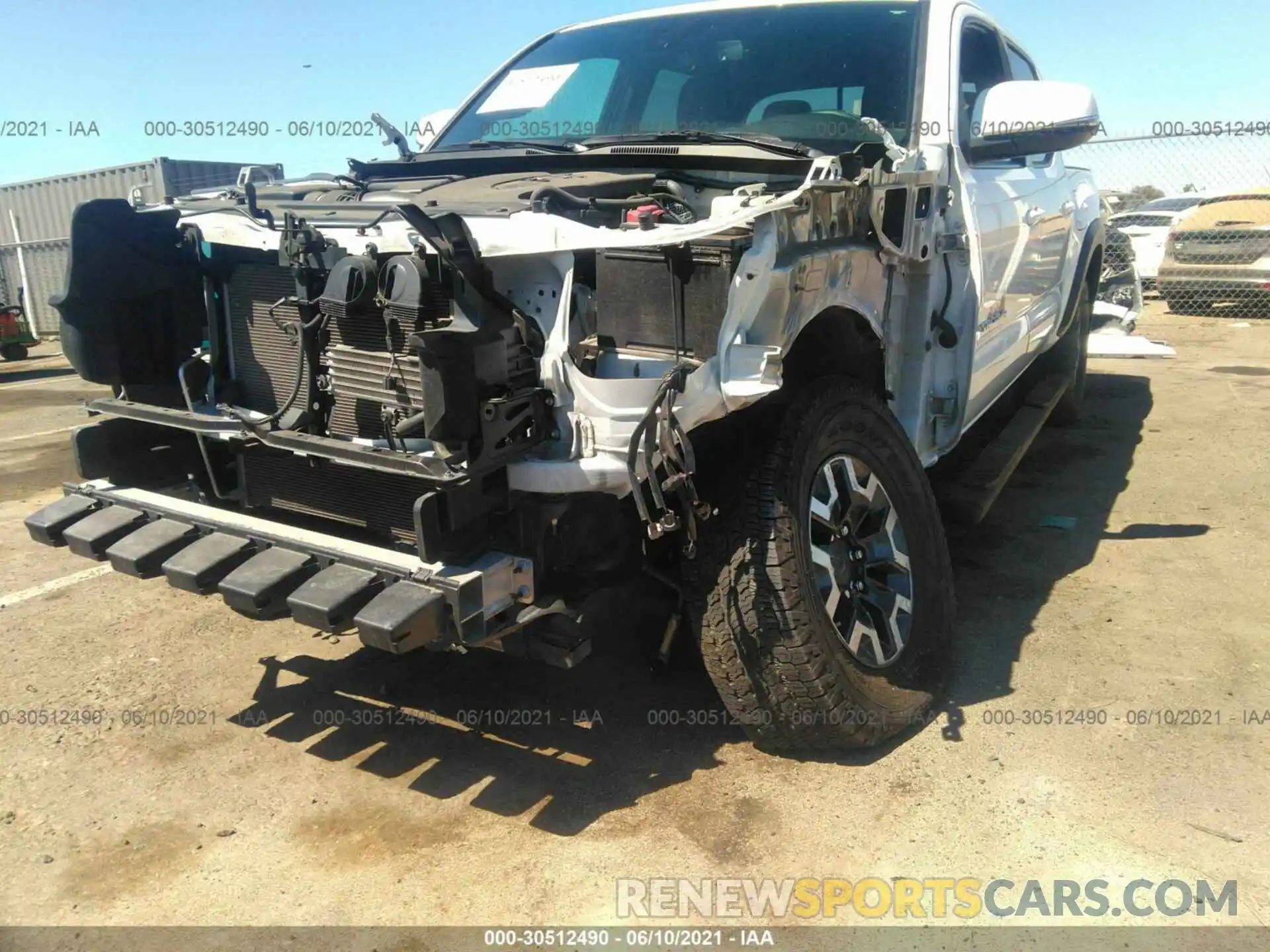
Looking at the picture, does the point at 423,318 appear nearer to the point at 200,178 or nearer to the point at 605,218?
the point at 605,218

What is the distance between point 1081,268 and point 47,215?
62.6 feet

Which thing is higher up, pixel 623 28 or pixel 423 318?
pixel 623 28

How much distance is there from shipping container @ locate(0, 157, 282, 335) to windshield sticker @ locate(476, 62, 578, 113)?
13739mm

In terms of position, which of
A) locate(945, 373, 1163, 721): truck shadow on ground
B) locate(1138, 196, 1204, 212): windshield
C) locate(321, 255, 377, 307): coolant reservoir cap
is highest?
locate(321, 255, 377, 307): coolant reservoir cap

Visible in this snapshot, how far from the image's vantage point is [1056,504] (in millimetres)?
5289

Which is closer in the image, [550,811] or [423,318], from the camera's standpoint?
[423,318]

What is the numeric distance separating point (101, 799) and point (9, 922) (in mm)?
502

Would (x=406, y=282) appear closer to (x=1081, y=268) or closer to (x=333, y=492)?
(x=333, y=492)

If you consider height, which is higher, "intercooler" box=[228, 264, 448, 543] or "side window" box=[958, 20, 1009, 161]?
"side window" box=[958, 20, 1009, 161]

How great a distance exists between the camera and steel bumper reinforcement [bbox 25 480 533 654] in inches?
Answer: 90.5

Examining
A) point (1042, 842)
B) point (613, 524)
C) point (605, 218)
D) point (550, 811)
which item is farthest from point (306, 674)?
point (1042, 842)

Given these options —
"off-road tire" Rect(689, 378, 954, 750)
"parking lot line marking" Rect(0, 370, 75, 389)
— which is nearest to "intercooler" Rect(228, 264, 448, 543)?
"off-road tire" Rect(689, 378, 954, 750)

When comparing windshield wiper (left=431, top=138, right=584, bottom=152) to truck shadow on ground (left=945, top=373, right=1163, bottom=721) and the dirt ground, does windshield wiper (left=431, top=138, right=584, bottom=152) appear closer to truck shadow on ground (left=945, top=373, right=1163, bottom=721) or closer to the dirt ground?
the dirt ground

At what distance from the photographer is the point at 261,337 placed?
2.90 meters
